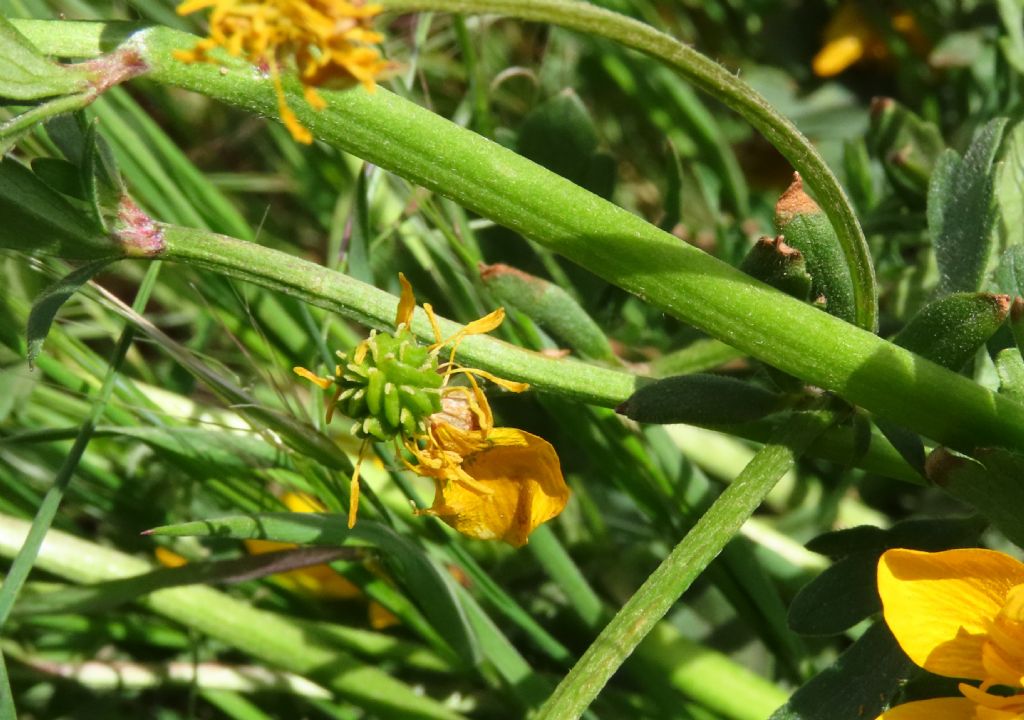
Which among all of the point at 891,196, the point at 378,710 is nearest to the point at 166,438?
the point at 378,710

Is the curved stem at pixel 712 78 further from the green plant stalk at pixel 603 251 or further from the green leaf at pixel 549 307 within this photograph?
the green leaf at pixel 549 307

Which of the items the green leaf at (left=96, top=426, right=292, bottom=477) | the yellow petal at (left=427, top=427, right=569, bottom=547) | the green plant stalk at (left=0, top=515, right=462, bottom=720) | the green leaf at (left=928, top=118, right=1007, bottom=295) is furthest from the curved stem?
the green plant stalk at (left=0, top=515, right=462, bottom=720)

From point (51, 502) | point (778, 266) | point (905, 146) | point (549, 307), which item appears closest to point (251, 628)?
point (51, 502)

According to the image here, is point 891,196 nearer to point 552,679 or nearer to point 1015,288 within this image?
point 1015,288

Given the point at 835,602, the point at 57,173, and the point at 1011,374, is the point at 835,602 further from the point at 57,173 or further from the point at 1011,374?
the point at 57,173

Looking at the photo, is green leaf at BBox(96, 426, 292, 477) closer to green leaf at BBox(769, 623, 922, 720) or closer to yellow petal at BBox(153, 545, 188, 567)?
yellow petal at BBox(153, 545, 188, 567)
